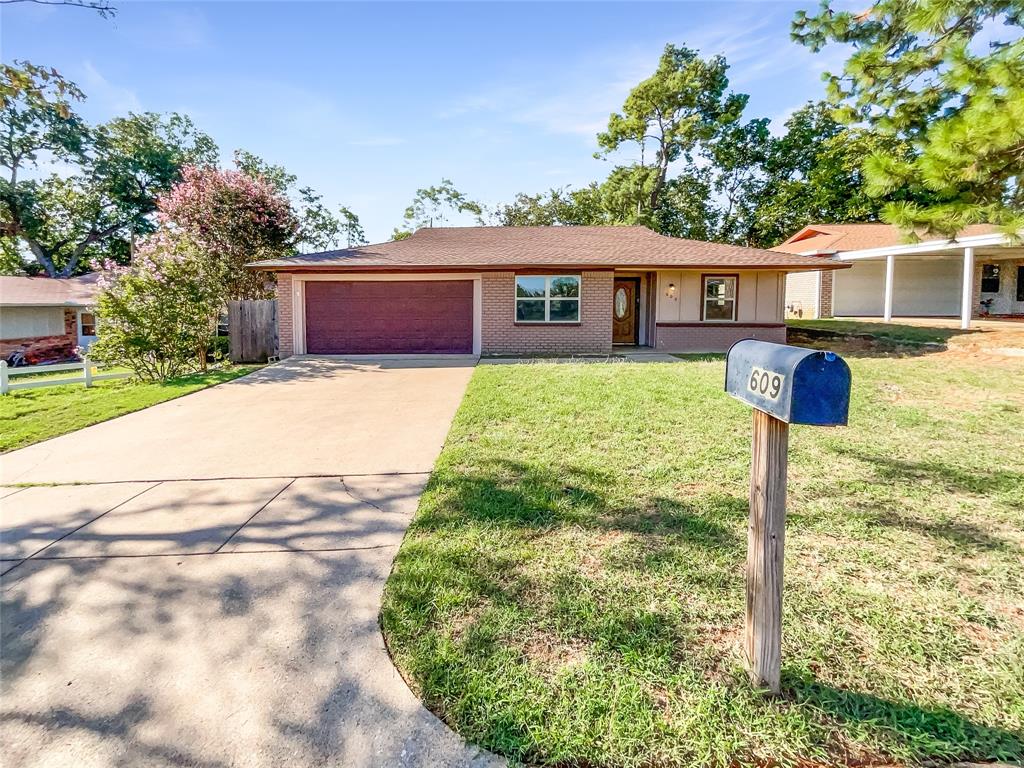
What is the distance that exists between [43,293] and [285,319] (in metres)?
16.9

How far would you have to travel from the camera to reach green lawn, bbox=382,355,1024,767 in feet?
6.79

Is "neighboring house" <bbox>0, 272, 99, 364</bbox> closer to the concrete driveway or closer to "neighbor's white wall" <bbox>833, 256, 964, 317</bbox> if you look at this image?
the concrete driveway

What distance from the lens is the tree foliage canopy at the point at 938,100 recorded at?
486 centimetres

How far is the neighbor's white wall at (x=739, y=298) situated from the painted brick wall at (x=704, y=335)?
0.76 feet

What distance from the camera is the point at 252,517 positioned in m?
4.18

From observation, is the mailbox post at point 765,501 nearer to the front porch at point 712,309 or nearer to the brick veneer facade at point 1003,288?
the front porch at point 712,309

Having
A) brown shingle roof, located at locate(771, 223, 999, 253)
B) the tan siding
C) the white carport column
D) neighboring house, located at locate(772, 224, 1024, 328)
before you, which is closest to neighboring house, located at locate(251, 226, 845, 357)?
the white carport column

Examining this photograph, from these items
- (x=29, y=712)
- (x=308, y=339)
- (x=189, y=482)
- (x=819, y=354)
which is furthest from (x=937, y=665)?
(x=308, y=339)

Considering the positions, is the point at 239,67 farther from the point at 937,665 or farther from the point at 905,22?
the point at 937,665

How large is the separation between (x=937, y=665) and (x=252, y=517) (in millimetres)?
4310

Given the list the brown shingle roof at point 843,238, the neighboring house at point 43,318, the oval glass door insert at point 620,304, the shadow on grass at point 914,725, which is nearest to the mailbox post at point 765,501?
the shadow on grass at point 914,725

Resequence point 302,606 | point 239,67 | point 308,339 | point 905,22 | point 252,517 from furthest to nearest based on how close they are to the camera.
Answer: point 308,339
point 239,67
point 905,22
point 252,517
point 302,606

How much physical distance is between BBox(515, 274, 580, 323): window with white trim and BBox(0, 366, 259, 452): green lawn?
7.04m

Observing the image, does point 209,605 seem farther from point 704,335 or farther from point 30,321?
point 30,321
